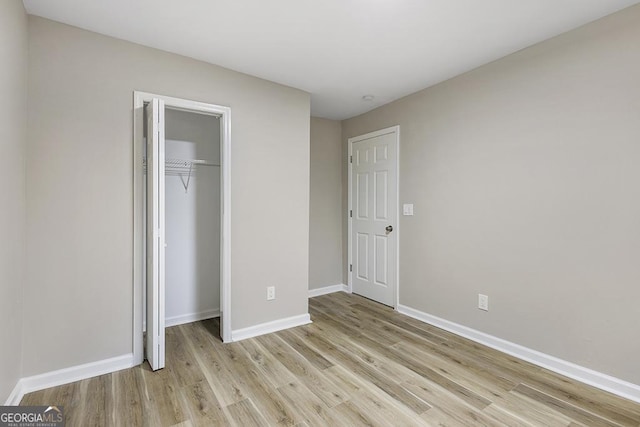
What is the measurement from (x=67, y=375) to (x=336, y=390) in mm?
1816

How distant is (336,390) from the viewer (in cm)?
199

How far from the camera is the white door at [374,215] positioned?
3.56 m

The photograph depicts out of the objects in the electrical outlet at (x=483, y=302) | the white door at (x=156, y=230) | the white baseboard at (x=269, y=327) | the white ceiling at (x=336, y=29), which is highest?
the white ceiling at (x=336, y=29)

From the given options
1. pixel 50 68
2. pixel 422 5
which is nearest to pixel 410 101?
pixel 422 5

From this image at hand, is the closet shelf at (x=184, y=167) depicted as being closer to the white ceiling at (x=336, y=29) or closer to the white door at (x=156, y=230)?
the white door at (x=156, y=230)

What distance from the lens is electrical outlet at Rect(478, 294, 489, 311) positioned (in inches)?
104

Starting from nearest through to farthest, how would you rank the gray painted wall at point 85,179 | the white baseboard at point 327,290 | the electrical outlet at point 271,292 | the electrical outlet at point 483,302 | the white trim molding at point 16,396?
the white trim molding at point 16,396 < the gray painted wall at point 85,179 < the electrical outlet at point 483,302 < the electrical outlet at point 271,292 < the white baseboard at point 327,290

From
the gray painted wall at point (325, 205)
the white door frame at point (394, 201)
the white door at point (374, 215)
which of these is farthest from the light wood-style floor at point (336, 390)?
the gray painted wall at point (325, 205)

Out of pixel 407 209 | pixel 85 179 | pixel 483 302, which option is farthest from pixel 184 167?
pixel 483 302

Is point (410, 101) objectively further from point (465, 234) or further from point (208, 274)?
point (208, 274)

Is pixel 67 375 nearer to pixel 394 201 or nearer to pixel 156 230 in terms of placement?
pixel 156 230

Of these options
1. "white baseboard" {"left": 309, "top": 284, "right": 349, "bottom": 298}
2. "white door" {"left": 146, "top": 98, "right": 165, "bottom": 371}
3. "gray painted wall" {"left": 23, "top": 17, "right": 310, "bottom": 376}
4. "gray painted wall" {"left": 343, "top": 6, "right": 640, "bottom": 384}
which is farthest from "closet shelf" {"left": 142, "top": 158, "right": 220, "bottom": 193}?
"gray painted wall" {"left": 343, "top": 6, "right": 640, "bottom": 384}

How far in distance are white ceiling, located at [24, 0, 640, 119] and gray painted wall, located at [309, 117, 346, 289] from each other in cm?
141

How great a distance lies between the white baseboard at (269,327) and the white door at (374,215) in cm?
108
